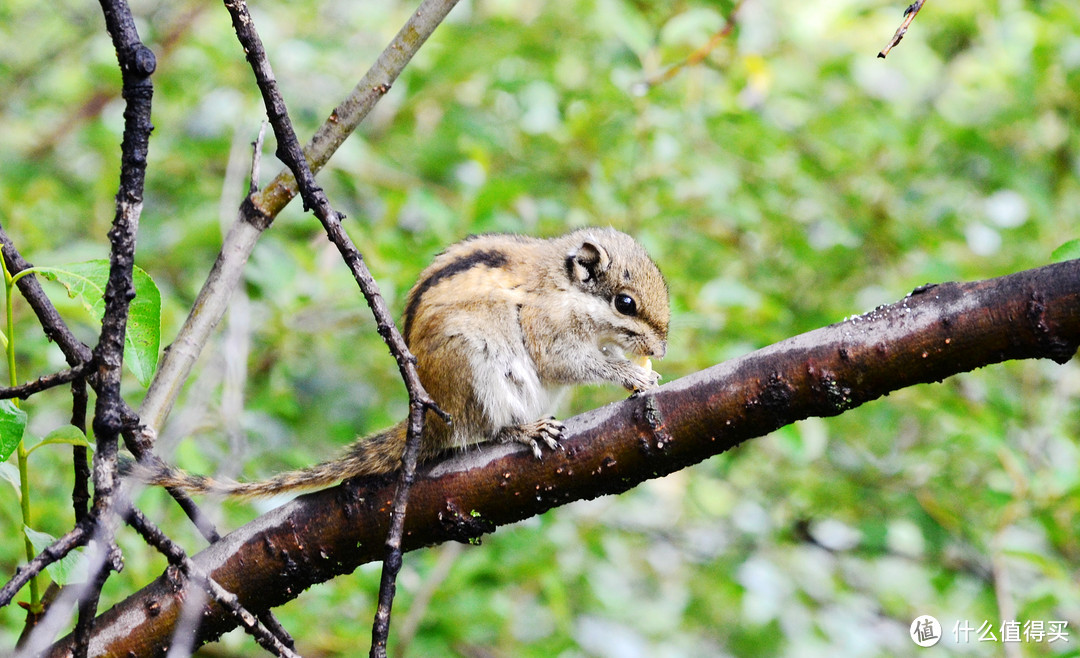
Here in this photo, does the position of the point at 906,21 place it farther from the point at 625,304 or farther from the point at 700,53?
the point at 625,304

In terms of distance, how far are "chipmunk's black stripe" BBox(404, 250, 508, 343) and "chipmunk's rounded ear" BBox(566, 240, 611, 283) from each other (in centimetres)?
27

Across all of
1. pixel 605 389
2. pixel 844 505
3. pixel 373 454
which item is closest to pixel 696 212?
pixel 605 389

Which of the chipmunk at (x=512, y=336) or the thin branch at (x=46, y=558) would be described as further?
the chipmunk at (x=512, y=336)

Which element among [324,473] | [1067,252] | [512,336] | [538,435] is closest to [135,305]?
[538,435]

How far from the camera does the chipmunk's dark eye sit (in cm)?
272

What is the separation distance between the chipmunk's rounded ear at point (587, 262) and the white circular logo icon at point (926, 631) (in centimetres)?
177

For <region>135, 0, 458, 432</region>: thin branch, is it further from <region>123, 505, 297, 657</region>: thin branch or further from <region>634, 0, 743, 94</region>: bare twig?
<region>634, 0, 743, 94</region>: bare twig

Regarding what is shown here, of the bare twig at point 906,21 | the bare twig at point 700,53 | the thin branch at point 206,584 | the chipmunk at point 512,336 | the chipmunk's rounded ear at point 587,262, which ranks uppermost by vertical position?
the bare twig at point 700,53

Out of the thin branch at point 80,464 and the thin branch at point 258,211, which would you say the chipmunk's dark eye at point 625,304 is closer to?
the thin branch at point 258,211

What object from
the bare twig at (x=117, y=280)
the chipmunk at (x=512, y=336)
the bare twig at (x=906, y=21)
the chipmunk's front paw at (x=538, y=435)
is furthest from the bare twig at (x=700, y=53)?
the bare twig at (x=117, y=280)

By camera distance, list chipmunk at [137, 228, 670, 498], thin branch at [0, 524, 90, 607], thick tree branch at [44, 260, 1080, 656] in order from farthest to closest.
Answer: chipmunk at [137, 228, 670, 498], thick tree branch at [44, 260, 1080, 656], thin branch at [0, 524, 90, 607]

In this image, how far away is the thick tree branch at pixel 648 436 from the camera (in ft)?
4.58

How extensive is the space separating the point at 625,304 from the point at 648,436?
3.96 ft

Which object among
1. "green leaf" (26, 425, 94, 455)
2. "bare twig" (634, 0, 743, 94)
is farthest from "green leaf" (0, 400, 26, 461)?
"bare twig" (634, 0, 743, 94)
